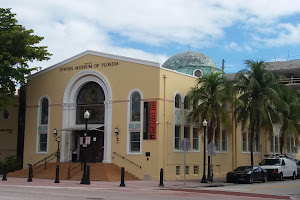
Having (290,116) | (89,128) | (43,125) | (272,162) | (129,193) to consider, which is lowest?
(129,193)

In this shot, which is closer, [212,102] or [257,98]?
[212,102]

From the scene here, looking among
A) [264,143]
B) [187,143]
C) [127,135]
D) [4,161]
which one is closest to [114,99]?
[127,135]

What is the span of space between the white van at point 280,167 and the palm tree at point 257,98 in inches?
74.7

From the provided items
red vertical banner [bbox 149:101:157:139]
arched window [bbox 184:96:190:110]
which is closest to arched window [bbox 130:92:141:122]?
red vertical banner [bbox 149:101:157:139]

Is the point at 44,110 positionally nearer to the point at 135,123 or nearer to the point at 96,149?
the point at 96,149

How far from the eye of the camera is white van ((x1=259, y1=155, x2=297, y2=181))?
108ft

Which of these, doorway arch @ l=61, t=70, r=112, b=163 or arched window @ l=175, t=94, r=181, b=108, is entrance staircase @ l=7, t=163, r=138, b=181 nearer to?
doorway arch @ l=61, t=70, r=112, b=163

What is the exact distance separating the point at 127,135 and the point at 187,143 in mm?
6120

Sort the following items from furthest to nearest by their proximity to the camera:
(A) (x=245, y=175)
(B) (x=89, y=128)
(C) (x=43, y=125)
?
(C) (x=43, y=125), (B) (x=89, y=128), (A) (x=245, y=175)

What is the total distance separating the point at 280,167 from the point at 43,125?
19.0 m

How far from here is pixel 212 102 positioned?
31141mm

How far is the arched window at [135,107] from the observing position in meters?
32.0

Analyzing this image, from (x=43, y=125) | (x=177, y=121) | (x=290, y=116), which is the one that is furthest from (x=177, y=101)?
(x=290, y=116)

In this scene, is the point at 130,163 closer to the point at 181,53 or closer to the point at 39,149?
the point at 39,149
